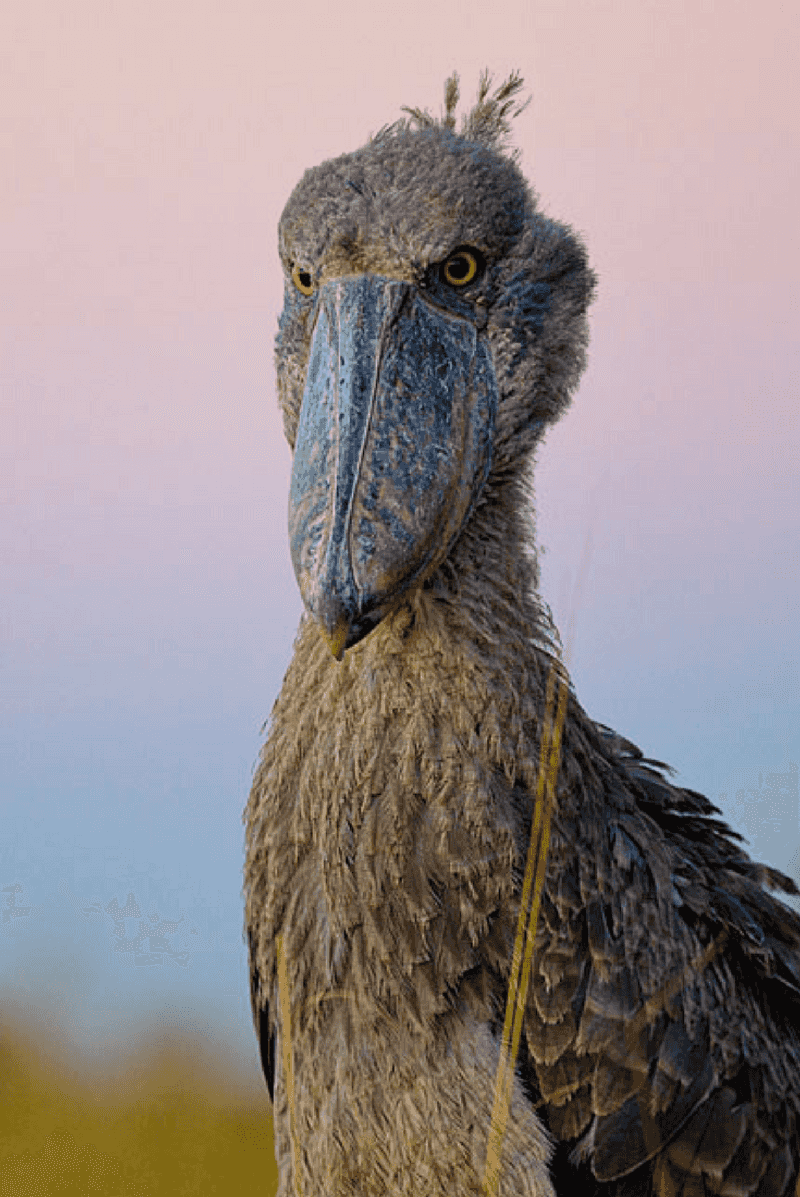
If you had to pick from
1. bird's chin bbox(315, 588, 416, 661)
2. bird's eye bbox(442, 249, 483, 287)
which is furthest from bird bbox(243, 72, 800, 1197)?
bird's chin bbox(315, 588, 416, 661)

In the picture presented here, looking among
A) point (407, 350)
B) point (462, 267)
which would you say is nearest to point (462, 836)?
point (407, 350)

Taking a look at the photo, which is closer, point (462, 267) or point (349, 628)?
point (349, 628)

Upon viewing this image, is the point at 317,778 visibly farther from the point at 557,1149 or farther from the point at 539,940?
the point at 557,1149

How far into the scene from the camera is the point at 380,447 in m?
2.24

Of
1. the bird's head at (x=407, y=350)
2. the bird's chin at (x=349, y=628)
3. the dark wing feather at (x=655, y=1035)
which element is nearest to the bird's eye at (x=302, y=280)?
the bird's head at (x=407, y=350)

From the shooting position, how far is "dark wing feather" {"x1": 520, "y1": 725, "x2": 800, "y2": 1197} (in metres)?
2.45

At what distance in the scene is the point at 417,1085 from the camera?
2.43 m

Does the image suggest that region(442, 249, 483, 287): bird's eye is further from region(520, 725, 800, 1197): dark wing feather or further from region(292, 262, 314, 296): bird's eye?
region(520, 725, 800, 1197): dark wing feather

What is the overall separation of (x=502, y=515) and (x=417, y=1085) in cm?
99

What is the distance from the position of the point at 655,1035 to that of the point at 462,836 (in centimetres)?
49

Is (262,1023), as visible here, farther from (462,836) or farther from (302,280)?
(302,280)

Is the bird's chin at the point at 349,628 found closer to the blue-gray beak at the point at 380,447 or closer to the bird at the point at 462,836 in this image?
the blue-gray beak at the point at 380,447

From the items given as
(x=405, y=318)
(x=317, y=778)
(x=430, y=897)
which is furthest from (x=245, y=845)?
(x=405, y=318)

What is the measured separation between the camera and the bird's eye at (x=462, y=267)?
2.47 metres
